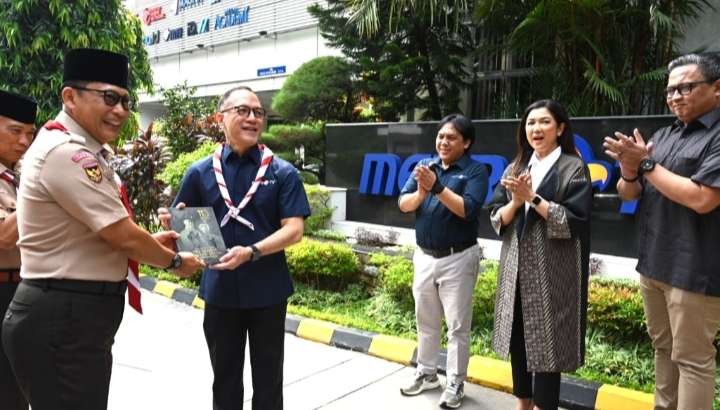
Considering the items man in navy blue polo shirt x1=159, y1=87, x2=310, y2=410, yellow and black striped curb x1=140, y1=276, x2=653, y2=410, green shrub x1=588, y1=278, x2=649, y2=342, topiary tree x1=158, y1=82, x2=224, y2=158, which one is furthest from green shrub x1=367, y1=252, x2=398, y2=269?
topiary tree x1=158, y1=82, x2=224, y2=158

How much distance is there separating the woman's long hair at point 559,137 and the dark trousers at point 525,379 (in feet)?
2.30

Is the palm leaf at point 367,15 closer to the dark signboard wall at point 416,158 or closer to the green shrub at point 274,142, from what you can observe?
the dark signboard wall at point 416,158

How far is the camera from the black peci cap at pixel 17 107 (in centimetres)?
295

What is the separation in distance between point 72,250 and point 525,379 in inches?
96.4

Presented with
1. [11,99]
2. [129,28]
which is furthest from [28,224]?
[129,28]

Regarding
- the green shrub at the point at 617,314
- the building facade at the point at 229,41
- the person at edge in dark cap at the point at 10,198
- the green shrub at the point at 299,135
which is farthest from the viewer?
the building facade at the point at 229,41

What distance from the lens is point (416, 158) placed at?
7.93m

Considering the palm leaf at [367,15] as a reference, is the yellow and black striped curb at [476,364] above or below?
below

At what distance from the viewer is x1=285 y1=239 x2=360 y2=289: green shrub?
612 cm

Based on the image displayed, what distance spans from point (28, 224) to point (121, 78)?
2.06 feet

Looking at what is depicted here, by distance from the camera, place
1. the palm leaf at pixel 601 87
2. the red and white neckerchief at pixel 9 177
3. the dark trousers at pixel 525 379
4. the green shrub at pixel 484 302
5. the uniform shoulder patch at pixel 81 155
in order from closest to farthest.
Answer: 1. the uniform shoulder patch at pixel 81 155
2. the red and white neckerchief at pixel 9 177
3. the dark trousers at pixel 525 379
4. the green shrub at pixel 484 302
5. the palm leaf at pixel 601 87

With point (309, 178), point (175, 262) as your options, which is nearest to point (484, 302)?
point (175, 262)

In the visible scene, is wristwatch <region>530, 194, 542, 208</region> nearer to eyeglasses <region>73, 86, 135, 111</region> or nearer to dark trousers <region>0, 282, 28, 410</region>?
eyeglasses <region>73, 86, 135, 111</region>

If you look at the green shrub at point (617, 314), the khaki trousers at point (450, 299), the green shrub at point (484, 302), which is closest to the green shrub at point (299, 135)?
the green shrub at point (484, 302)
